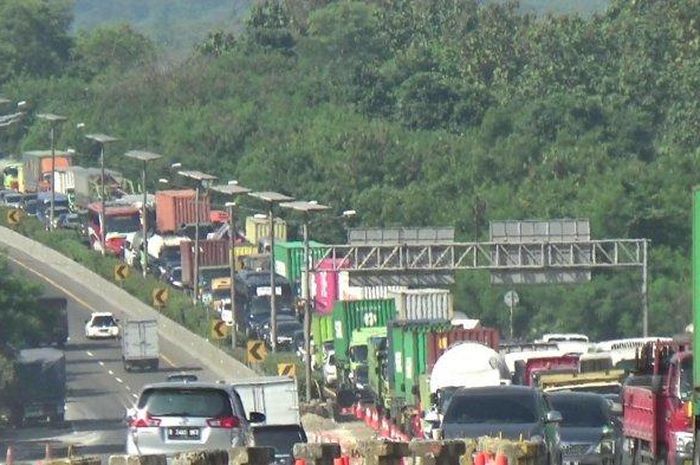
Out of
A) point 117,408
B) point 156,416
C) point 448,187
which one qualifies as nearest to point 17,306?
point 117,408

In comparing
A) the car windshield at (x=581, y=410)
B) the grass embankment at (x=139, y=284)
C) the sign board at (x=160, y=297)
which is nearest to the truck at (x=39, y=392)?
the grass embankment at (x=139, y=284)

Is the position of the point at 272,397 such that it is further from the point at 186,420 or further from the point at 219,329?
the point at 219,329

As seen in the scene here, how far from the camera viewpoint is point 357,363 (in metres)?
70.5

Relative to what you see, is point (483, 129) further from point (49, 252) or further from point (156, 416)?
point (156, 416)

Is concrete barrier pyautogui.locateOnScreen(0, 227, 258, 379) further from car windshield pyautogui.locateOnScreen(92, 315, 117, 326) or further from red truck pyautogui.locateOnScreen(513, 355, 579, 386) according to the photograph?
red truck pyautogui.locateOnScreen(513, 355, 579, 386)

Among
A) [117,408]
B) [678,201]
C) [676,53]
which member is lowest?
[117,408]

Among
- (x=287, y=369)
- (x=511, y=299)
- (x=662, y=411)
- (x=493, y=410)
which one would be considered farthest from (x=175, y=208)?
(x=493, y=410)

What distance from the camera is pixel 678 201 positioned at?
4158 inches

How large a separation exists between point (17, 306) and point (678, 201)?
1293 inches

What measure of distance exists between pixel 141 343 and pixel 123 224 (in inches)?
1218

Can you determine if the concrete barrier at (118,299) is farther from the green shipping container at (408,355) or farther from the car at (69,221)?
the green shipping container at (408,355)

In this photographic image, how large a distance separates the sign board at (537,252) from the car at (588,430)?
138 ft

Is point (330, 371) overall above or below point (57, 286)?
below

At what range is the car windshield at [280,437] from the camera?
113 feet
